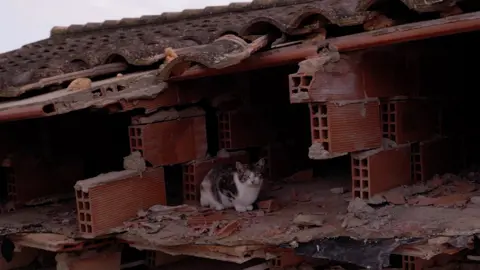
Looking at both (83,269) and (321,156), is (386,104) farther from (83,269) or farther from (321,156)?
(83,269)

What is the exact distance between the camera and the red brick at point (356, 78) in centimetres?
484

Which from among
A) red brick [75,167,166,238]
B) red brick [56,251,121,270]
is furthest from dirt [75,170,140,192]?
red brick [56,251,121,270]

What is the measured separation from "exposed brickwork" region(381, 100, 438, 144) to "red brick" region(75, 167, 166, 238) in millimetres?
2170

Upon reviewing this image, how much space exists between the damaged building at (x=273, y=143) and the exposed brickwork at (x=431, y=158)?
0.01 m

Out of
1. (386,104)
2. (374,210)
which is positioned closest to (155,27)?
(386,104)

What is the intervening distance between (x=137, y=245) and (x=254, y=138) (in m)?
1.75

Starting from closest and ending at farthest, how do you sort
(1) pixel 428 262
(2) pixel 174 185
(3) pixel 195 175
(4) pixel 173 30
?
(1) pixel 428 262, (3) pixel 195 175, (2) pixel 174 185, (4) pixel 173 30

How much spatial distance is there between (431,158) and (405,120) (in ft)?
1.69

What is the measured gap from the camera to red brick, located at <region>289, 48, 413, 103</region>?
4.84 meters

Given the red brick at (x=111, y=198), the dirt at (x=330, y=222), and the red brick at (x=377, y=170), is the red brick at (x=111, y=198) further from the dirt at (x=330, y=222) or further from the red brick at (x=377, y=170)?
the red brick at (x=377, y=170)

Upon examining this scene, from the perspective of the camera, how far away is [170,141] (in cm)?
606

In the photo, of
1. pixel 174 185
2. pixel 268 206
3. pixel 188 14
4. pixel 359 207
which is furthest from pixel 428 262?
pixel 188 14

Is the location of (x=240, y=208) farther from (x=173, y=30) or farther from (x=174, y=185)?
(x=173, y=30)

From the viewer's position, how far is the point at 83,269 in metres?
5.99
